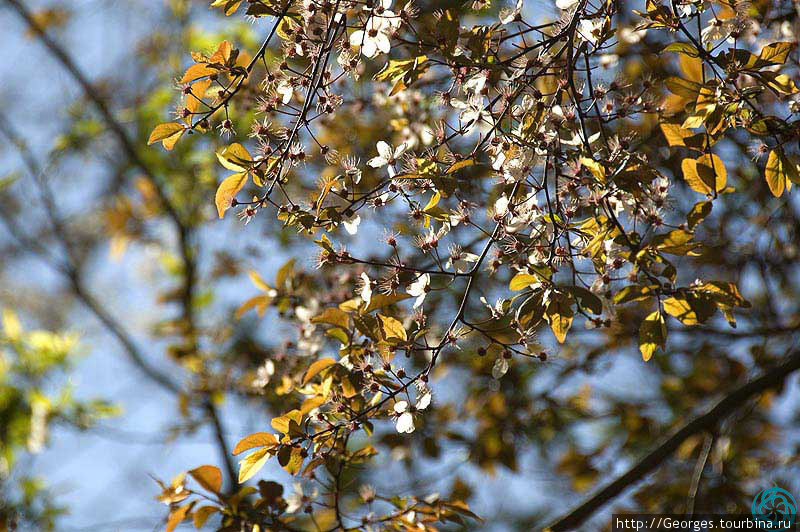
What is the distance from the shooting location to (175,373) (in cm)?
331

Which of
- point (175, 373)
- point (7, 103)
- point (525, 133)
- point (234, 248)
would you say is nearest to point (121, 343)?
point (175, 373)

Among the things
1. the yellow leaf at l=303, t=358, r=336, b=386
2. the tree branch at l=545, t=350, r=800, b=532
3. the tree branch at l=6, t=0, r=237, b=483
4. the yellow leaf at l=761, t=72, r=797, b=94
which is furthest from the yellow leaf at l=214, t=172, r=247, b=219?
the tree branch at l=6, t=0, r=237, b=483

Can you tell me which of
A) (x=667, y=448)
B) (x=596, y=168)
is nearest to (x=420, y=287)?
(x=596, y=168)

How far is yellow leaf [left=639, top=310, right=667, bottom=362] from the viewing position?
4.13ft

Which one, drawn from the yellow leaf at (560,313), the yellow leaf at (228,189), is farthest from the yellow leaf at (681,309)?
the yellow leaf at (228,189)

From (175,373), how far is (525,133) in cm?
248

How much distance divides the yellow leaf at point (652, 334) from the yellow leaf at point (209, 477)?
828 mm

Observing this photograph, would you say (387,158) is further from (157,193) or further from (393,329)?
(157,193)

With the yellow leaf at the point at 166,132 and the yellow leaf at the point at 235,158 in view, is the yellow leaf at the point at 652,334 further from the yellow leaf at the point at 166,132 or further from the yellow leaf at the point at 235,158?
the yellow leaf at the point at 166,132

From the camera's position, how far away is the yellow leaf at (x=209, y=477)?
1495 mm

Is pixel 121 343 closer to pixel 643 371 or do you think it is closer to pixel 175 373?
pixel 175 373

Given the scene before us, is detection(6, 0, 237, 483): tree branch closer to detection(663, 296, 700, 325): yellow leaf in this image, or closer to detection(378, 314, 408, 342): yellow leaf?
detection(378, 314, 408, 342): yellow leaf

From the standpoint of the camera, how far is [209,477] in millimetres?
1510

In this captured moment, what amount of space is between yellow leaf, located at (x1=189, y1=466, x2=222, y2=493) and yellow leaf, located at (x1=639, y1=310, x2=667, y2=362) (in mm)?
828
